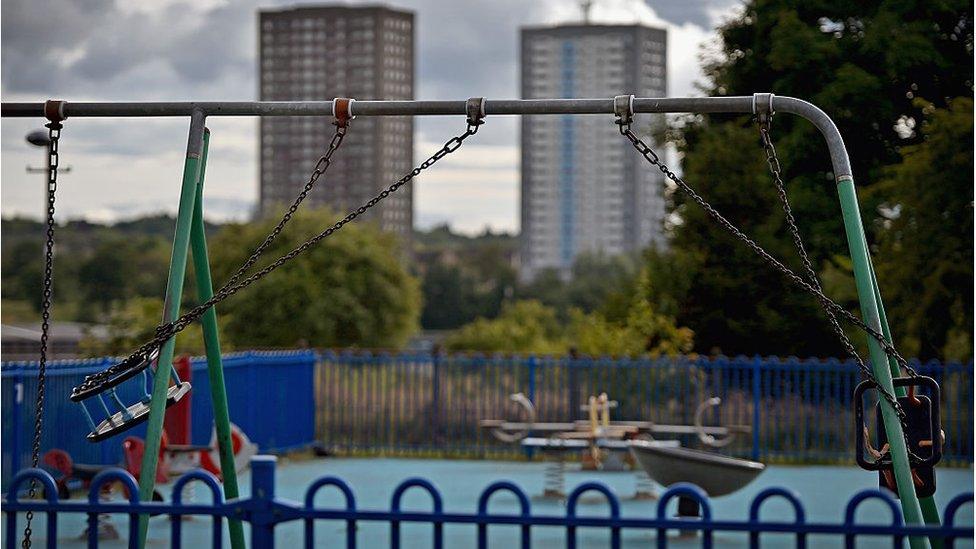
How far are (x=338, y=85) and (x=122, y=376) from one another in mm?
134285

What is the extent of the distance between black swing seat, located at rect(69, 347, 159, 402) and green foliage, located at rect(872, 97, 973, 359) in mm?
13597

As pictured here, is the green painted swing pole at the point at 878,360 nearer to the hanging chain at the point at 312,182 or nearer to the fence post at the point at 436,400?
the hanging chain at the point at 312,182

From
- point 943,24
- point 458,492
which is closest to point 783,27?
point 943,24

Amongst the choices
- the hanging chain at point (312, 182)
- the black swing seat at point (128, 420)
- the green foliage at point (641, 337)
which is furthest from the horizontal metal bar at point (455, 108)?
the green foliage at point (641, 337)

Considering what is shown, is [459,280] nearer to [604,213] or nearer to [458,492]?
[604,213]

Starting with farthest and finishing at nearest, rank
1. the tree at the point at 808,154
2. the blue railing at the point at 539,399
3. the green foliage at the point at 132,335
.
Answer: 1. the green foliage at the point at 132,335
2. the tree at the point at 808,154
3. the blue railing at the point at 539,399

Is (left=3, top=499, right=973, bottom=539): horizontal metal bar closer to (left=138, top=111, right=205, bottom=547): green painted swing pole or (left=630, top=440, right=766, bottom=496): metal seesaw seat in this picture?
(left=138, top=111, right=205, bottom=547): green painted swing pole

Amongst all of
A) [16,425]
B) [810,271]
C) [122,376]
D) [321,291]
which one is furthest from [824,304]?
[321,291]

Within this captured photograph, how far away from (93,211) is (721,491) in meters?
78.7

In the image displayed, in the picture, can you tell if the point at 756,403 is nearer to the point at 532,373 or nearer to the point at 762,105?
the point at 532,373

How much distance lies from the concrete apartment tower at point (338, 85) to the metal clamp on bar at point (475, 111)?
128092mm

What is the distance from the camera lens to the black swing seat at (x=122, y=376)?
6332 mm

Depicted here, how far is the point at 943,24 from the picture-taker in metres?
23.0

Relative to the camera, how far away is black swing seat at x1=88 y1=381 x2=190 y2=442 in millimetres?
6387
